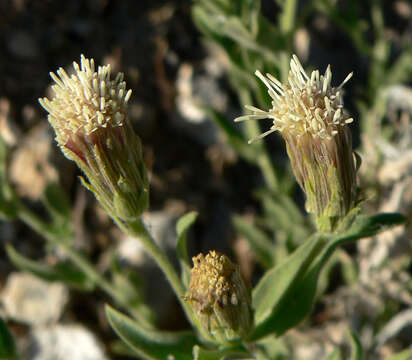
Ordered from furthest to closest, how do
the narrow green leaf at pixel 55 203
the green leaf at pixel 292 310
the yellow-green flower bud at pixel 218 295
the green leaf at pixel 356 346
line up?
the narrow green leaf at pixel 55 203, the green leaf at pixel 292 310, the green leaf at pixel 356 346, the yellow-green flower bud at pixel 218 295

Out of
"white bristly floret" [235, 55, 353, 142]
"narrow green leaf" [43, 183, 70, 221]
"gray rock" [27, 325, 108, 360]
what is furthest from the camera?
"gray rock" [27, 325, 108, 360]

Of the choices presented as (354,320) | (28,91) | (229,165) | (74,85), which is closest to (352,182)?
(74,85)

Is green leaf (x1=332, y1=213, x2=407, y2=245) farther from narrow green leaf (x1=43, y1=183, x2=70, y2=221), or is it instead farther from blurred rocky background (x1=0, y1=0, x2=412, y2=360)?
narrow green leaf (x1=43, y1=183, x2=70, y2=221)

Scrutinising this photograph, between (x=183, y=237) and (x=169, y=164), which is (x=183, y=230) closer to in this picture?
(x=183, y=237)

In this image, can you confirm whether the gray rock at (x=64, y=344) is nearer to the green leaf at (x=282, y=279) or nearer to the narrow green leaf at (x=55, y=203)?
the narrow green leaf at (x=55, y=203)

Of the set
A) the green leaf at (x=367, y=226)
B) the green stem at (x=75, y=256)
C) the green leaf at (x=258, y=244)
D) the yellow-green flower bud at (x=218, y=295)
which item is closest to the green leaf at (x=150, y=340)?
the yellow-green flower bud at (x=218, y=295)

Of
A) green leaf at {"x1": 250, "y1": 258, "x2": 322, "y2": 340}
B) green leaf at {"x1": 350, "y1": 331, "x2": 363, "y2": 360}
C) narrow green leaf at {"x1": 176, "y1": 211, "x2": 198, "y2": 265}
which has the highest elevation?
narrow green leaf at {"x1": 176, "y1": 211, "x2": 198, "y2": 265}

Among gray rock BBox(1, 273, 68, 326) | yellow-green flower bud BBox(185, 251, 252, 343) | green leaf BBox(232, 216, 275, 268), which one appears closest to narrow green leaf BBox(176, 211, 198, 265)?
yellow-green flower bud BBox(185, 251, 252, 343)

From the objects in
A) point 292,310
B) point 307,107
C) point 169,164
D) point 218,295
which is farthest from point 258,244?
point 307,107
